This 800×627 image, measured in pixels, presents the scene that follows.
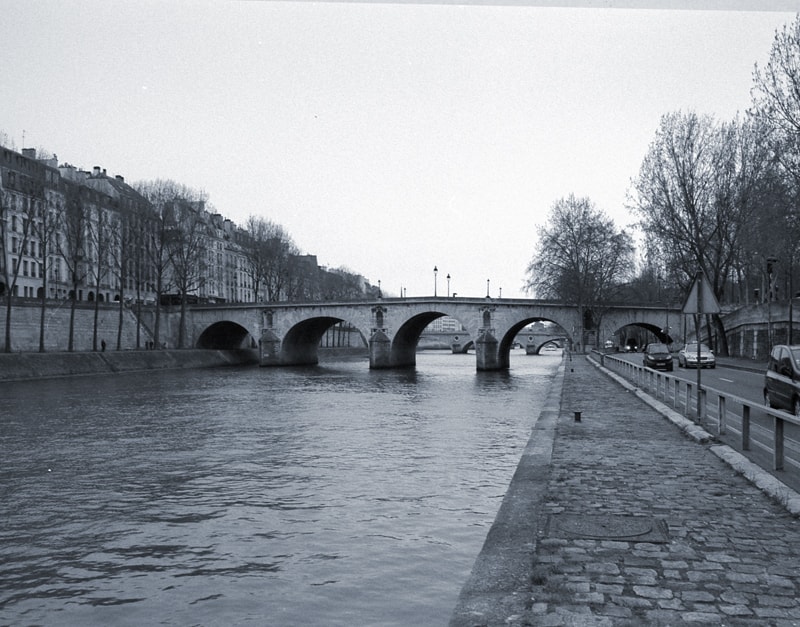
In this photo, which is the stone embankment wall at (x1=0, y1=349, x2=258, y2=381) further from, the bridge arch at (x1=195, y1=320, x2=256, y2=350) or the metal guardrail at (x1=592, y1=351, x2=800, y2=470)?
the metal guardrail at (x1=592, y1=351, x2=800, y2=470)

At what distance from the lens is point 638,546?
20.1ft

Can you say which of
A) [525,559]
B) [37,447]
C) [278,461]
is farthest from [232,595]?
[37,447]

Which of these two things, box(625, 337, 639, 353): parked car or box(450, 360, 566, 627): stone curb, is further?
box(625, 337, 639, 353): parked car

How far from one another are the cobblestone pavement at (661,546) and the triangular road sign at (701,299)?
304cm

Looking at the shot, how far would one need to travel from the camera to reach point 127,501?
1123 centimetres

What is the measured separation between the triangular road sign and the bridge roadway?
4767 cm

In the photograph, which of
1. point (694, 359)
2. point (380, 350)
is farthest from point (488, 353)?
point (694, 359)

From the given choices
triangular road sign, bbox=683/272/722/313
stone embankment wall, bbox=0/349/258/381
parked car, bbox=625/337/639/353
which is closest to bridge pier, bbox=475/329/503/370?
stone embankment wall, bbox=0/349/258/381

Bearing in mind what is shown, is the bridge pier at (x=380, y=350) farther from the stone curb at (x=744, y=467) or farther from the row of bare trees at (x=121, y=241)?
the stone curb at (x=744, y=467)

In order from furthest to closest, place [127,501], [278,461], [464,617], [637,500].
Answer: [278,461] → [127,501] → [637,500] → [464,617]

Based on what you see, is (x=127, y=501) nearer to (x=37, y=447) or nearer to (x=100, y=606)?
(x=100, y=606)

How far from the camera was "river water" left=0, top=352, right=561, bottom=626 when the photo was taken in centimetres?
673

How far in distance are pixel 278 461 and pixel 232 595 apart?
772 cm

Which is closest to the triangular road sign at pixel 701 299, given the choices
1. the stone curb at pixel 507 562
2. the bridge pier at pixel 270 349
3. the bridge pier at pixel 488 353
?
the stone curb at pixel 507 562
